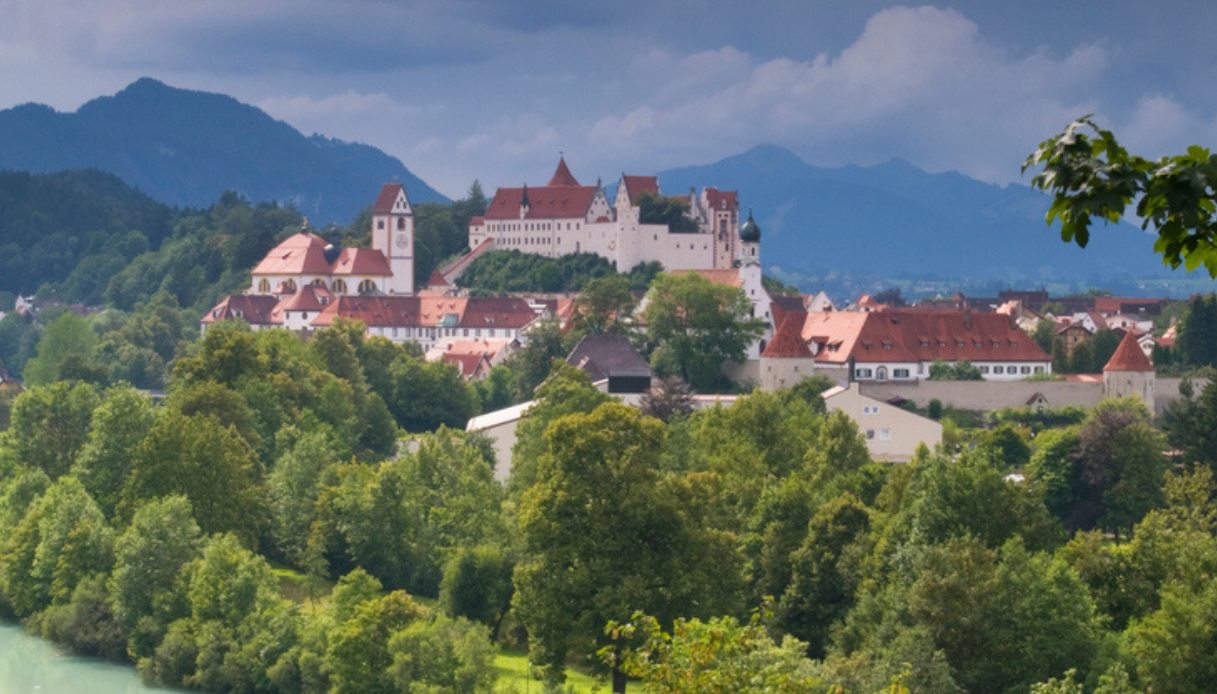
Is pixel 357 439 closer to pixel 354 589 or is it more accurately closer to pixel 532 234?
pixel 354 589

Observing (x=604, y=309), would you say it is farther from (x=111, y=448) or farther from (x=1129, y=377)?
(x=111, y=448)

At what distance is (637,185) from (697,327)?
45.3 metres

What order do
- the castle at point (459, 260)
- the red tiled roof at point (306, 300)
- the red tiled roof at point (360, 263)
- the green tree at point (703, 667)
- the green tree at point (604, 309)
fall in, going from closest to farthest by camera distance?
the green tree at point (703, 667) < the green tree at point (604, 309) < the castle at point (459, 260) < the red tiled roof at point (306, 300) < the red tiled roof at point (360, 263)

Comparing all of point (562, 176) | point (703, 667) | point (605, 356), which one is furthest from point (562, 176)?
point (703, 667)

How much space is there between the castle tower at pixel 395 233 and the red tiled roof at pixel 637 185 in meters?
12.7

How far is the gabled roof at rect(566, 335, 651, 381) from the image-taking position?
80512 millimetres

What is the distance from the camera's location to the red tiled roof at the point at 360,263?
12519 centimetres

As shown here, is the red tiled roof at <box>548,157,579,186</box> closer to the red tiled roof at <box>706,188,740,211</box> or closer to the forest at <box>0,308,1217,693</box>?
the red tiled roof at <box>706,188,740,211</box>

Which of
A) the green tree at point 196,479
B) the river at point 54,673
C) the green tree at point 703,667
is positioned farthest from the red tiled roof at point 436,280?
the green tree at point 703,667

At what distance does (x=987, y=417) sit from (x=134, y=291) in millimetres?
95929

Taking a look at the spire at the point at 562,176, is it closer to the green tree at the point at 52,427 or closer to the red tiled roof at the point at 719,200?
the red tiled roof at the point at 719,200

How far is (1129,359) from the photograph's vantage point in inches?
3091

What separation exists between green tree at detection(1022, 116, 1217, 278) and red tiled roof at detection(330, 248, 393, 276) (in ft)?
383

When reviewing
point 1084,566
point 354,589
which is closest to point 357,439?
point 354,589
